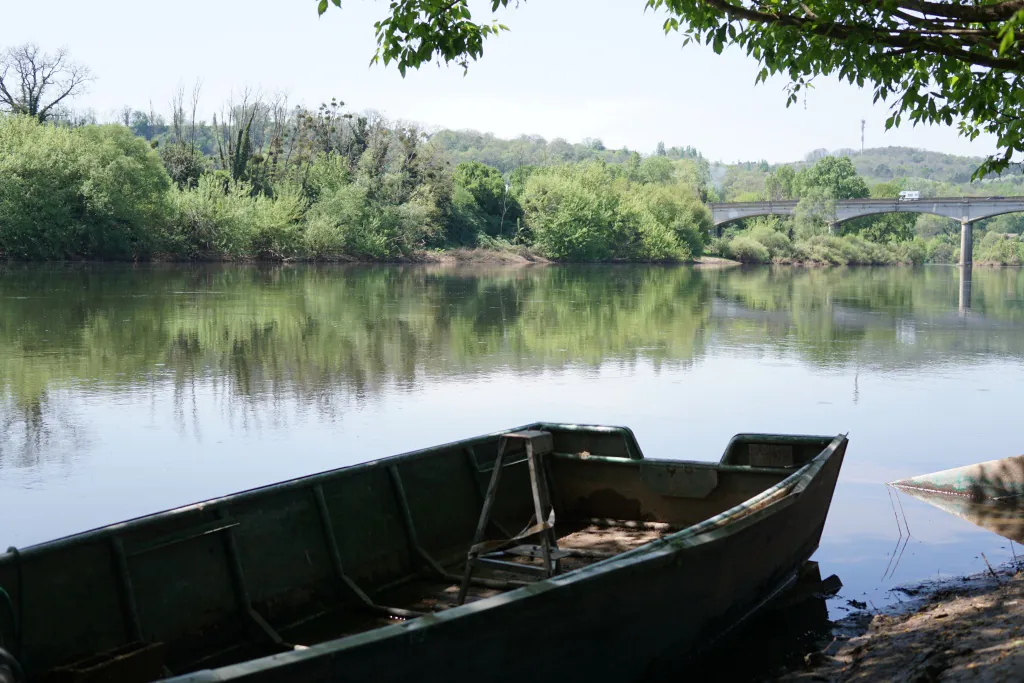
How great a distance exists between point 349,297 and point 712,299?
15137 mm

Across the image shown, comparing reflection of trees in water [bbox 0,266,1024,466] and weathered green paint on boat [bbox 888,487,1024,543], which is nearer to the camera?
weathered green paint on boat [bbox 888,487,1024,543]

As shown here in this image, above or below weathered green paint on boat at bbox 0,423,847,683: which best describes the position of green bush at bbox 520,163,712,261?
above

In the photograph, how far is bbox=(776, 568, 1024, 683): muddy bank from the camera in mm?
5777

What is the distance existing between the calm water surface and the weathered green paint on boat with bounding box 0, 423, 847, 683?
131 cm

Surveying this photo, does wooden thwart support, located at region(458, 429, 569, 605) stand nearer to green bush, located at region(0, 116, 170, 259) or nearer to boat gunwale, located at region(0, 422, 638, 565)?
boat gunwale, located at region(0, 422, 638, 565)

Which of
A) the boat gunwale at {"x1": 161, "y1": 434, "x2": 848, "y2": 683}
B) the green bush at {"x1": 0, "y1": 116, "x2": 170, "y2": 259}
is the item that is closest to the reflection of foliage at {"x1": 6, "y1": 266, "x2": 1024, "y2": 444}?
the green bush at {"x1": 0, "y1": 116, "x2": 170, "y2": 259}

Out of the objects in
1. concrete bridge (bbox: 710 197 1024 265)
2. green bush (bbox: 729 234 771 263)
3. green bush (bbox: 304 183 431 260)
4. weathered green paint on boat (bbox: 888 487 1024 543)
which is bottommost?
weathered green paint on boat (bbox: 888 487 1024 543)

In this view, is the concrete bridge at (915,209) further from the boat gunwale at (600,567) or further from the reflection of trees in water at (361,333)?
the boat gunwale at (600,567)

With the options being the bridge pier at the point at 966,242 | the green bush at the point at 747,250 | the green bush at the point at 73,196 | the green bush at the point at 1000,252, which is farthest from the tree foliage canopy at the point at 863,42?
the green bush at the point at 1000,252

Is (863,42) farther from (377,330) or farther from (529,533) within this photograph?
(377,330)

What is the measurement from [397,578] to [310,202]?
232 feet

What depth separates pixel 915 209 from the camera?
115500 millimetres

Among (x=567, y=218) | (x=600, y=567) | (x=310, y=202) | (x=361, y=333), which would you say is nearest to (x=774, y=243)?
(x=567, y=218)

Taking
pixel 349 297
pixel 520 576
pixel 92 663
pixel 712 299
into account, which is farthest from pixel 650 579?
pixel 712 299
